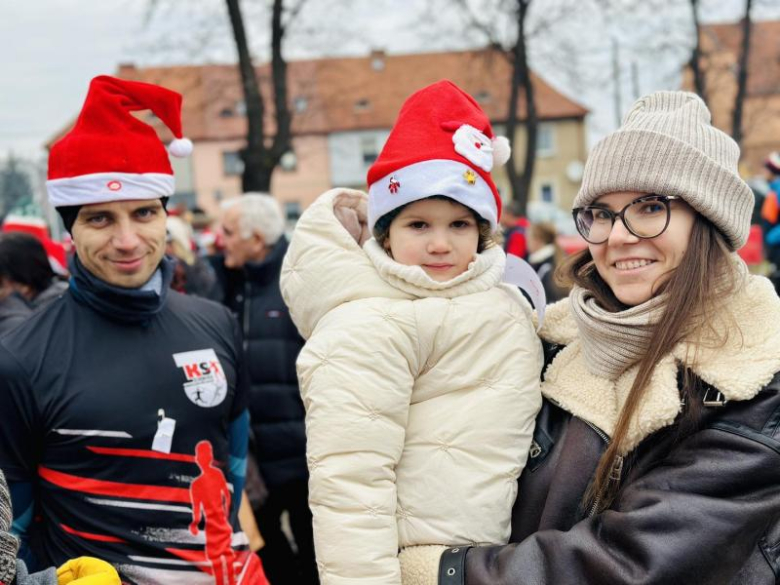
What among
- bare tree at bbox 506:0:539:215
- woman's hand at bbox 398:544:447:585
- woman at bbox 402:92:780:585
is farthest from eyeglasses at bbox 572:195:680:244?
bare tree at bbox 506:0:539:215

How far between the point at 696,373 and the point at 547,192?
173ft

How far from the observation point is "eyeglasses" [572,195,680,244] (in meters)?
1.96

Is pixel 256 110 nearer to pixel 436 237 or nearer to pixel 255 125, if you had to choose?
pixel 255 125

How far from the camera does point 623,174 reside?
198 cm

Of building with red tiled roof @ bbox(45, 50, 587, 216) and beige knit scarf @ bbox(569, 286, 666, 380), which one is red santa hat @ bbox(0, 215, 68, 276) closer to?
beige knit scarf @ bbox(569, 286, 666, 380)

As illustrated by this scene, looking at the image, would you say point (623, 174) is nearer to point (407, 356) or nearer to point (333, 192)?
point (407, 356)

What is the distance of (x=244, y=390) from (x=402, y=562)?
3.93ft

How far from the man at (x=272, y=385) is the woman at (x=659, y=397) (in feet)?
10.1

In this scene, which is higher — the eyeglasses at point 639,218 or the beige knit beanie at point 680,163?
the beige knit beanie at point 680,163

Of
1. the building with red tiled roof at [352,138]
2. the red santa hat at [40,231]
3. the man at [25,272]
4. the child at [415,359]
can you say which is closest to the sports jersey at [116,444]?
the child at [415,359]

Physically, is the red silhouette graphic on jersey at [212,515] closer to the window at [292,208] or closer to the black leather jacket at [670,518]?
the black leather jacket at [670,518]

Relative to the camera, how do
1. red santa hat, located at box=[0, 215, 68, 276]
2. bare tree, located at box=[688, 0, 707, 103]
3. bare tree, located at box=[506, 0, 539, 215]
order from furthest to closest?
bare tree, located at box=[688, 0, 707, 103] → bare tree, located at box=[506, 0, 539, 215] → red santa hat, located at box=[0, 215, 68, 276]

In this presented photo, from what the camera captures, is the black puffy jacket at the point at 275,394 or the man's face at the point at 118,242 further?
the black puffy jacket at the point at 275,394

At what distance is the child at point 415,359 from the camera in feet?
6.61
